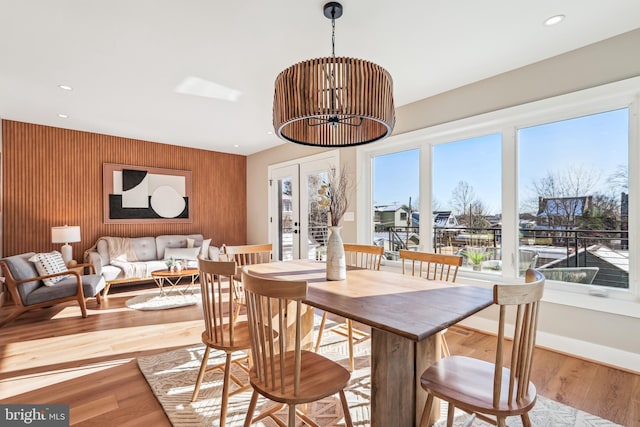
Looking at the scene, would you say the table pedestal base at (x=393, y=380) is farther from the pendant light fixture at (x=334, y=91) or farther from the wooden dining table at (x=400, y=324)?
the pendant light fixture at (x=334, y=91)

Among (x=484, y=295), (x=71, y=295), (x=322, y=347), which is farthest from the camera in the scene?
(x=71, y=295)

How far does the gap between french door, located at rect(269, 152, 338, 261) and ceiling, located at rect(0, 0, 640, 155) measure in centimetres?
167

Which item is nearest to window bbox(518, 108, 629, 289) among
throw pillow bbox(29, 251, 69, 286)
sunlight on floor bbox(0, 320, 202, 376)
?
sunlight on floor bbox(0, 320, 202, 376)

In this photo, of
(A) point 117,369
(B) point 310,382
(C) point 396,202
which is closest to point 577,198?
(C) point 396,202

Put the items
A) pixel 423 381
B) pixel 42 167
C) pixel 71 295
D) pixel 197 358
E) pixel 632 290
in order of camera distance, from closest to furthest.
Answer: pixel 423 381
pixel 632 290
pixel 197 358
pixel 71 295
pixel 42 167

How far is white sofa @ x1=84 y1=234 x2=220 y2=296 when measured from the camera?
453cm

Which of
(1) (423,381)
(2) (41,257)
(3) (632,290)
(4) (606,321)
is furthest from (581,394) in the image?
(2) (41,257)

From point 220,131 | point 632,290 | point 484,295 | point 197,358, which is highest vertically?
point 220,131

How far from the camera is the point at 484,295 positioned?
166 centimetres

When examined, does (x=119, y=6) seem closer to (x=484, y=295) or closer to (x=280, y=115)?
(x=280, y=115)

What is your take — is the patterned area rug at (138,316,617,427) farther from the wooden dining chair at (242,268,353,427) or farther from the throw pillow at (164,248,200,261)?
the throw pillow at (164,248,200,261)

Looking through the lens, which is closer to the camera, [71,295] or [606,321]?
[606,321]

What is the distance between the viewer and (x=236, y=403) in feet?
6.45

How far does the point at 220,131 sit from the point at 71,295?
2914 mm
